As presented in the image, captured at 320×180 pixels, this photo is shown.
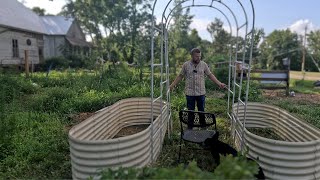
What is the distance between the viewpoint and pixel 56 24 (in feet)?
113

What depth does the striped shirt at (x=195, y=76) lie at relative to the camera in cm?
590

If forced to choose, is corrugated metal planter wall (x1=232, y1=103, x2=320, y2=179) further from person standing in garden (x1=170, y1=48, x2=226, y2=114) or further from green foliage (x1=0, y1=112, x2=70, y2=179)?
green foliage (x1=0, y1=112, x2=70, y2=179)

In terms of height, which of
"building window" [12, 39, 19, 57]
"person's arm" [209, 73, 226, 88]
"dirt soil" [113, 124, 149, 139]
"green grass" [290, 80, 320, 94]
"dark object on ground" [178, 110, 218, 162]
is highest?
"building window" [12, 39, 19, 57]

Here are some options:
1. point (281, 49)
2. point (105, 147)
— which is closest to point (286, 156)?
point (105, 147)

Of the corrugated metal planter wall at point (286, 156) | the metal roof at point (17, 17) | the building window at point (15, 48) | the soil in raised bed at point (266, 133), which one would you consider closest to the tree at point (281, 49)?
the metal roof at point (17, 17)

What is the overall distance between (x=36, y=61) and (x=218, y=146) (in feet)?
79.4

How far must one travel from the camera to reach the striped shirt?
5.90 meters

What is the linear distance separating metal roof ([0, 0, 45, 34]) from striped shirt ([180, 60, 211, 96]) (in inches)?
694

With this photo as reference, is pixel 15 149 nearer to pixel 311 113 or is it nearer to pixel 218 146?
pixel 218 146

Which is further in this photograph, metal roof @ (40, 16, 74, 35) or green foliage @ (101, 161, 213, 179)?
metal roof @ (40, 16, 74, 35)

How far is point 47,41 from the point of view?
3228 centimetres

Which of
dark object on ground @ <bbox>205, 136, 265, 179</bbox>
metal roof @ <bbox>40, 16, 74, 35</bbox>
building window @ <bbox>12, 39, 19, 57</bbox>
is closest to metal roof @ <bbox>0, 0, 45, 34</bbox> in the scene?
building window @ <bbox>12, 39, 19, 57</bbox>

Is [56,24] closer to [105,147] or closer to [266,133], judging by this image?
[266,133]

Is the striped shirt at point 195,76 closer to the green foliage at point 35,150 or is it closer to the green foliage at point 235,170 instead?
the green foliage at point 35,150
